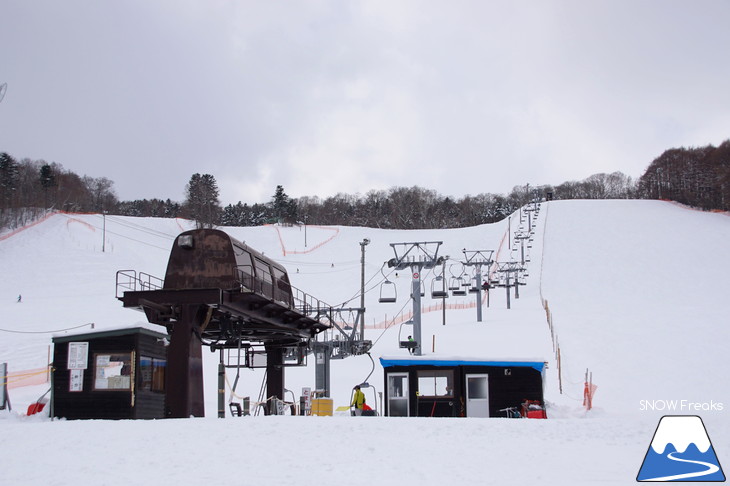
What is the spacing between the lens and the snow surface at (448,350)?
13617 millimetres

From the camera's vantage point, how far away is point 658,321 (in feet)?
152

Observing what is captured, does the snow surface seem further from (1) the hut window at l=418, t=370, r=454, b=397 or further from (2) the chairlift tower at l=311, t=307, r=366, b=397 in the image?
(1) the hut window at l=418, t=370, r=454, b=397

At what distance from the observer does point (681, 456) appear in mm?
12938

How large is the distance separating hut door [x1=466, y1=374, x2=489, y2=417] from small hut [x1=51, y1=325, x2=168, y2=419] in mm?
9631

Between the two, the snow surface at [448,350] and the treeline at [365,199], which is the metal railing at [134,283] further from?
the treeline at [365,199]

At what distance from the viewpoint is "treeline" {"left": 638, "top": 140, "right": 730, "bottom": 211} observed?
420 feet

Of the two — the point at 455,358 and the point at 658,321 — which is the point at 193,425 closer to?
the point at 455,358

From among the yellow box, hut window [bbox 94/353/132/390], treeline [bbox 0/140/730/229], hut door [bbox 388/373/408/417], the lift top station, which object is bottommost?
the yellow box

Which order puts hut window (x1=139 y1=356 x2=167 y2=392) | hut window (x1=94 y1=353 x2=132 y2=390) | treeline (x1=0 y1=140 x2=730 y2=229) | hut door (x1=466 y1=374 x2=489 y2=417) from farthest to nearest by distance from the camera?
treeline (x1=0 y1=140 x2=730 y2=229)
hut door (x1=466 y1=374 x2=489 y2=417)
hut window (x1=139 y1=356 x2=167 y2=392)
hut window (x1=94 y1=353 x2=132 y2=390)

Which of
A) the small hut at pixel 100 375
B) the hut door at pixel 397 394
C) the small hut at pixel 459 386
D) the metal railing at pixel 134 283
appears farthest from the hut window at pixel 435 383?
the metal railing at pixel 134 283

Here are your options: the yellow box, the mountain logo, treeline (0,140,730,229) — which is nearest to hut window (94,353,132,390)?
the yellow box

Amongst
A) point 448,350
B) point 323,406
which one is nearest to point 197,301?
point 323,406

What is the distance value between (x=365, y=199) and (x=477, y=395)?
172m

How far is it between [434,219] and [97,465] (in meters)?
161
